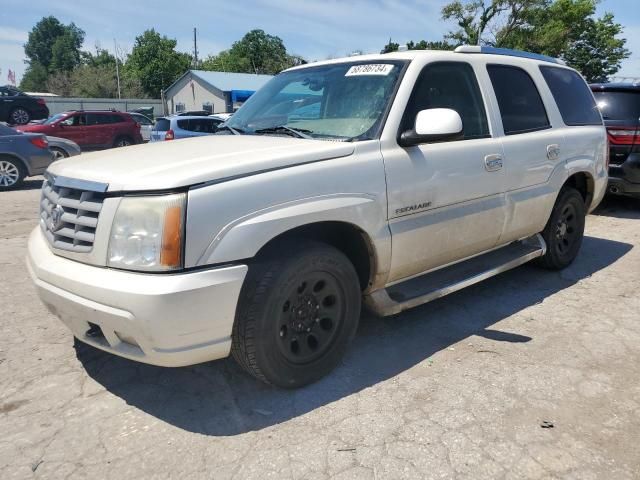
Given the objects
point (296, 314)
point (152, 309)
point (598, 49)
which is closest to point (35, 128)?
point (296, 314)

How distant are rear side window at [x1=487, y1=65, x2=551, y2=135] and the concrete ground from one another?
4.90 feet

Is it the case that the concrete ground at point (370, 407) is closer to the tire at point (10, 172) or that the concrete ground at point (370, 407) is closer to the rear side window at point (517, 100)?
the rear side window at point (517, 100)

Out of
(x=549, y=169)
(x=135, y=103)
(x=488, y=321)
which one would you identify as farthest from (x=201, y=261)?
(x=135, y=103)

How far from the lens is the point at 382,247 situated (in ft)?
10.0

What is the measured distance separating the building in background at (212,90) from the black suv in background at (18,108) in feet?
69.0

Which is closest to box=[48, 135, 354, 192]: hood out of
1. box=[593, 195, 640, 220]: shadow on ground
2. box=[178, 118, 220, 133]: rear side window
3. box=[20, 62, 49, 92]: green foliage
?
box=[593, 195, 640, 220]: shadow on ground

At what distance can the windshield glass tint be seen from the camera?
726cm

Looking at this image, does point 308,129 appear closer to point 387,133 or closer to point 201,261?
point 387,133

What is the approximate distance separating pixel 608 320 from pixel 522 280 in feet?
3.15

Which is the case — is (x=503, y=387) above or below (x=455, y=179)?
below

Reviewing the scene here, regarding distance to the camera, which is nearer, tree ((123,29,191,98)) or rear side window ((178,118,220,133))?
rear side window ((178,118,220,133))

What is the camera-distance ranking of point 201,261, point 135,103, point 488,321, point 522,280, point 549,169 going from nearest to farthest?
point 201,261 < point 488,321 < point 549,169 < point 522,280 < point 135,103

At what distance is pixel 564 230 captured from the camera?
16.3 ft

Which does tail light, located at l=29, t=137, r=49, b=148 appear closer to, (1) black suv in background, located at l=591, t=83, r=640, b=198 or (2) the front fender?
(2) the front fender
